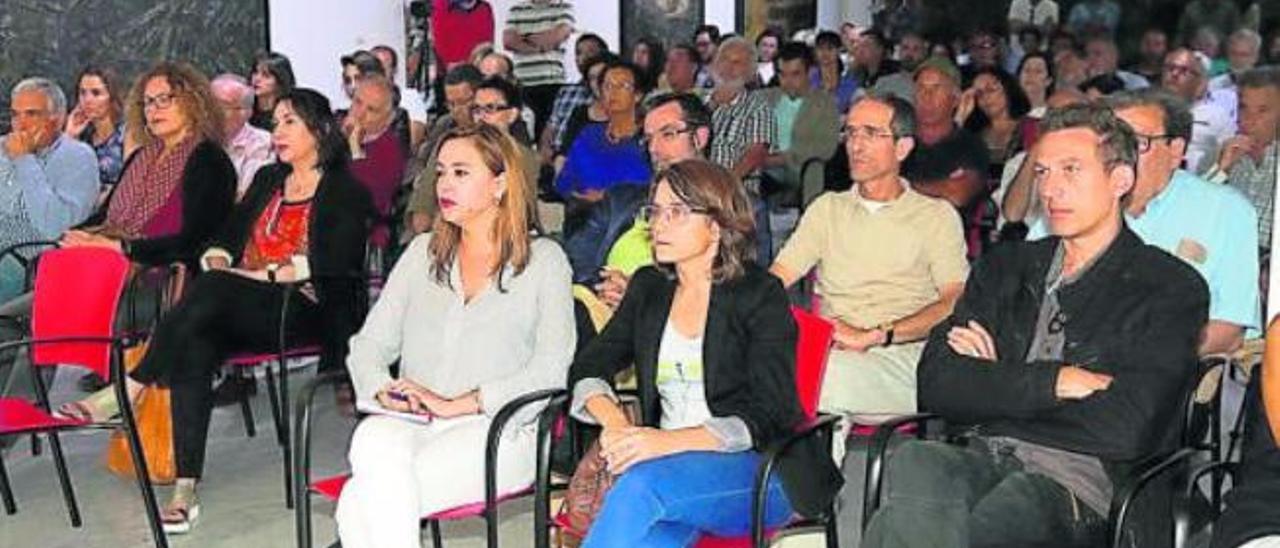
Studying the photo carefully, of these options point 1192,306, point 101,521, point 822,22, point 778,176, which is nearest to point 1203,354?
point 1192,306

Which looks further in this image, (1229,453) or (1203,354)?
(1229,453)

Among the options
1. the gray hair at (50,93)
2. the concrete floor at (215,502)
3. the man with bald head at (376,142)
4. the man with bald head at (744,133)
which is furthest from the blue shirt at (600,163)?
the gray hair at (50,93)

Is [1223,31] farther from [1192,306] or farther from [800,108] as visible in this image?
[1192,306]

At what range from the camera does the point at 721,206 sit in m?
3.46

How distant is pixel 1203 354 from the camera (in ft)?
11.9

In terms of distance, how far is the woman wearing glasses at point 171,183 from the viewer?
510cm

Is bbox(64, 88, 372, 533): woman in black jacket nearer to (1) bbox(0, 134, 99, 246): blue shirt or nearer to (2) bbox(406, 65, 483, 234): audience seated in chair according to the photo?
(2) bbox(406, 65, 483, 234): audience seated in chair

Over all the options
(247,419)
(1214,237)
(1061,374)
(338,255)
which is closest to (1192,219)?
(1214,237)

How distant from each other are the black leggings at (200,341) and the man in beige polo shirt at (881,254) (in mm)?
1472

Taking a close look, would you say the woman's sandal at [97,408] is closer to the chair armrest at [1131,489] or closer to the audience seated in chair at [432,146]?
the audience seated in chair at [432,146]

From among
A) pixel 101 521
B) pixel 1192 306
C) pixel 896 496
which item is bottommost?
pixel 101 521

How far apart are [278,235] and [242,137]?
163 cm

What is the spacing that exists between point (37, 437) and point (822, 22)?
8.86 metres

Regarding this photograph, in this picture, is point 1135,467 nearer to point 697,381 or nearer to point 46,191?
point 697,381
